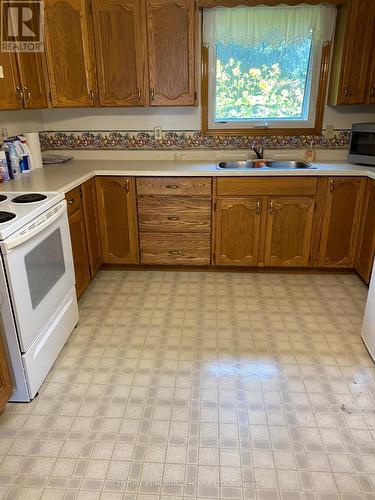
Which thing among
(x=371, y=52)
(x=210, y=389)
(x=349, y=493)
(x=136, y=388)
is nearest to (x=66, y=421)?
(x=136, y=388)

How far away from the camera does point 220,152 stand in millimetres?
3371

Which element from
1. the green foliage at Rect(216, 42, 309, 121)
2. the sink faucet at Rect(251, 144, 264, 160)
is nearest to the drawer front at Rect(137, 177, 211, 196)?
the sink faucet at Rect(251, 144, 264, 160)

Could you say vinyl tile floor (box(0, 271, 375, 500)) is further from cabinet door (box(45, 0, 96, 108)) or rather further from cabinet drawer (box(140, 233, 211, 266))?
cabinet door (box(45, 0, 96, 108))

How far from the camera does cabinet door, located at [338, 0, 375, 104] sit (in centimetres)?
274

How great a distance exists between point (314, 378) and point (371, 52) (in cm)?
238

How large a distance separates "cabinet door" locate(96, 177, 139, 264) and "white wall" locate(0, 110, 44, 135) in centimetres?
74

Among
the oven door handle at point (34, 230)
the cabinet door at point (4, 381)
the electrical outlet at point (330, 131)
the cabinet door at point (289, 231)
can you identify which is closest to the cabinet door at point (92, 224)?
the oven door handle at point (34, 230)

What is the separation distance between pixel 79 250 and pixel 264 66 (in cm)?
211

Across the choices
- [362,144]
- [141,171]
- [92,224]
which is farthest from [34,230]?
[362,144]

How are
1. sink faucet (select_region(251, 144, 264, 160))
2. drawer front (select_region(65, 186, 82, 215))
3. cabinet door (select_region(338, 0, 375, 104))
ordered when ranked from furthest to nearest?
sink faucet (select_region(251, 144, 264, 160)), cabinet door (select_region(338, 0, 375, 104)), drawer front (select_region(65, 186, 82, 215))

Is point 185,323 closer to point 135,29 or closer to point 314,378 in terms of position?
point 314,378

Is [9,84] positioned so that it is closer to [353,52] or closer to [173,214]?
[173,214]

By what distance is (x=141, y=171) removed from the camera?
294 centimetres

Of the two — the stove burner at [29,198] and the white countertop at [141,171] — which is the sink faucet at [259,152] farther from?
the stove burner at [29,198]
